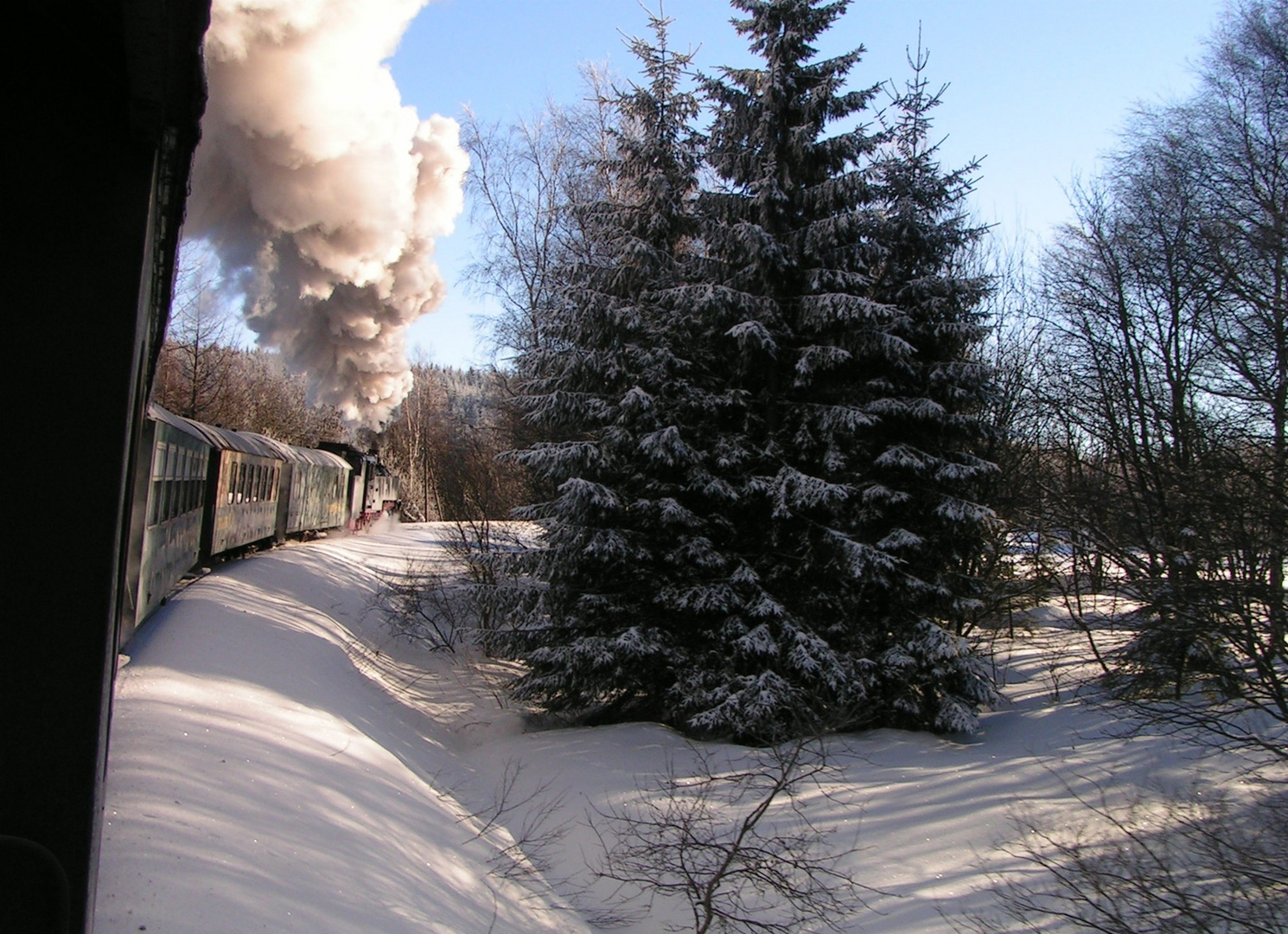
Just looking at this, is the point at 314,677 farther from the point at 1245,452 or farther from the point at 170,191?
the point at 1245,452

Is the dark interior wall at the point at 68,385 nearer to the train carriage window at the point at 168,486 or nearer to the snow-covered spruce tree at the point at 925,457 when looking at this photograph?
the train carriage window at the point at 168,486

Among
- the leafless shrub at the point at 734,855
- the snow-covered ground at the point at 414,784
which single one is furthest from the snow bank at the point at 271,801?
the leafless shrub at the point at 734,855

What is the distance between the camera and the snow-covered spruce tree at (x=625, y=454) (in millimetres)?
11250

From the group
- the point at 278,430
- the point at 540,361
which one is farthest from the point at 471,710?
the point at 278,430

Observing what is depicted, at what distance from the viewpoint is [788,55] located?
12.5 metres

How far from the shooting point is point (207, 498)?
11.8 m

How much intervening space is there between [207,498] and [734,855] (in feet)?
30.0

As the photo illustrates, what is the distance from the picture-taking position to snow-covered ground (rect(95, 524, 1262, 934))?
15.4ft

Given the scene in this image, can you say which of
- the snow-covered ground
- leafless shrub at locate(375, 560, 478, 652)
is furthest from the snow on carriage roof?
leafless shrub at locate(375, 560, 478, 652)

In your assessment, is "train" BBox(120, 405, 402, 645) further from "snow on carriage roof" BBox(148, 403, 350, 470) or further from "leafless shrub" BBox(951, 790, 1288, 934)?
"leafless shrub" BBox(951, 790, 1288, 934)

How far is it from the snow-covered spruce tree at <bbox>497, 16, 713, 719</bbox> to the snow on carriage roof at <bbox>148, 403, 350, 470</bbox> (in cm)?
437

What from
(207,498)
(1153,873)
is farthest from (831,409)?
(207,498)

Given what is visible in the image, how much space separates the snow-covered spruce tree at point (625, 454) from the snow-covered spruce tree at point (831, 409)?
0.56 m

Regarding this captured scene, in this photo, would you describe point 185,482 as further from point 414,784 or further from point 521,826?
point 521,826
